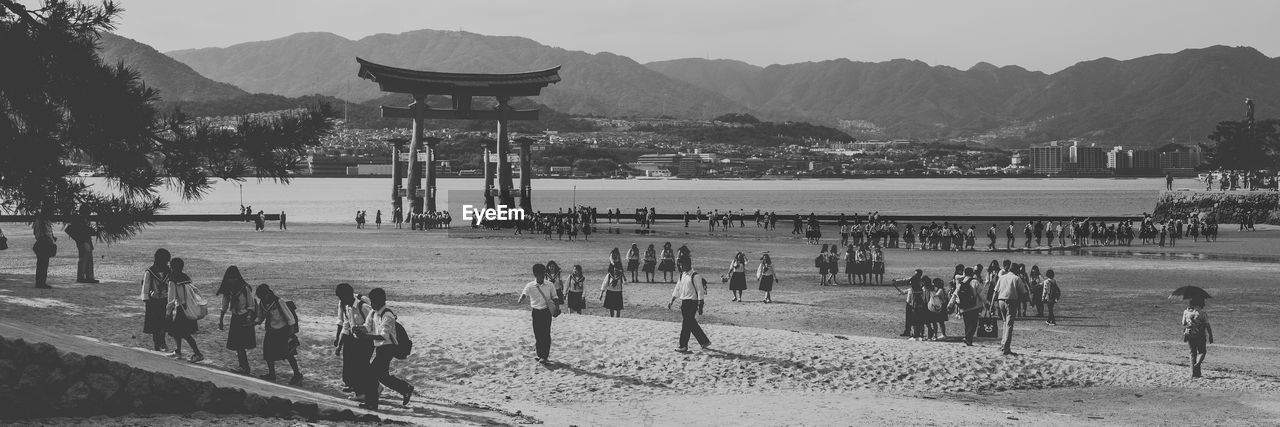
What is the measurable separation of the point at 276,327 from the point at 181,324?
162 centimetres

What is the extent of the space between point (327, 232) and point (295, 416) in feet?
140

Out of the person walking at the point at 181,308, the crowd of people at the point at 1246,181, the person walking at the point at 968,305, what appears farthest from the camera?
the crowd of people at the point at 1246,181

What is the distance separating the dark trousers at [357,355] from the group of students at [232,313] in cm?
104

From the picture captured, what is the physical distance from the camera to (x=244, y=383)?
1188cm

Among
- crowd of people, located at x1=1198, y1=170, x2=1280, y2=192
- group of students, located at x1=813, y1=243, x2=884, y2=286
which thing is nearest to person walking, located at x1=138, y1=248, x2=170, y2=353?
group of students, located at x1=813, y1=243, x2=884, y2=286

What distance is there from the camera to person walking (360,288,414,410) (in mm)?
11008

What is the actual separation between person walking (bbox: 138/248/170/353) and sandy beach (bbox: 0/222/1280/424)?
697mm

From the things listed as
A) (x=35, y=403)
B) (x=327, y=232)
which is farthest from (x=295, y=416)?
(x=327, y=232)

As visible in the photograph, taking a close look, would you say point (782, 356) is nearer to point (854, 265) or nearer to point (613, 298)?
point (613, 298)

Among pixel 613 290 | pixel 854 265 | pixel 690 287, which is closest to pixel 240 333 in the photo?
pixel 690 287

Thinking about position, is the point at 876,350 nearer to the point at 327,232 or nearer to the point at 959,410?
the point at 959,410

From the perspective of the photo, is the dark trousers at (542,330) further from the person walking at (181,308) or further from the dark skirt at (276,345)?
the person walking at (181,308)

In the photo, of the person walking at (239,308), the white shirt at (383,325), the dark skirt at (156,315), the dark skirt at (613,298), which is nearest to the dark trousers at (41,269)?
the dark skirt at (156,315)

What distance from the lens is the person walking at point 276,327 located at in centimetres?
1201
